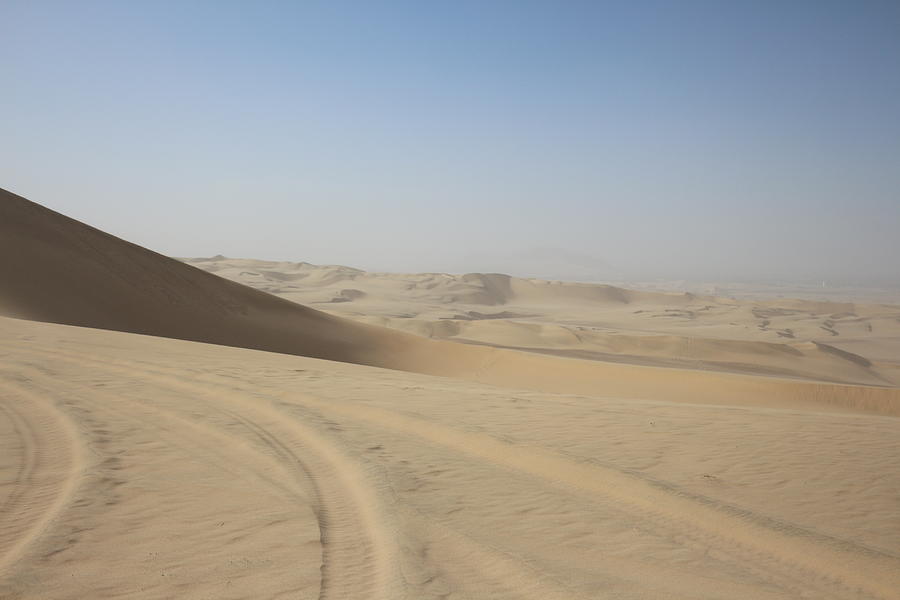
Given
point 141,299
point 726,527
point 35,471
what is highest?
point 141,299

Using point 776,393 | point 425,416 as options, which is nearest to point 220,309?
point 425,416

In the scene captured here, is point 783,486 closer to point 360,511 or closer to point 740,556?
point 740,556

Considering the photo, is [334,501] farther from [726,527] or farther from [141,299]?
[141,299]

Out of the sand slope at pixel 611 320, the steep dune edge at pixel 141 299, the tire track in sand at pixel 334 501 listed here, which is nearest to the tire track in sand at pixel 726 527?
the tire track in sand at pixel 334 501

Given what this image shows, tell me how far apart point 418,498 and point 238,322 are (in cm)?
1748

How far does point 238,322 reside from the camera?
2077cm

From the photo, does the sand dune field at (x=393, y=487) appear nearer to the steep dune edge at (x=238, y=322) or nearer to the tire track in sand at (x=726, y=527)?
the tire track in sand at (x=726, y=527)

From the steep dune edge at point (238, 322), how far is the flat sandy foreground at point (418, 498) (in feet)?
28.5

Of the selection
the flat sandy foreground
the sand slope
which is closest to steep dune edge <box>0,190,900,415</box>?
the sand slope

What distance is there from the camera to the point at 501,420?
7.61 meters

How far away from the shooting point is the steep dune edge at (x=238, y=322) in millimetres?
16281

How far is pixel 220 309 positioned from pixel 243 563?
19.0 metres

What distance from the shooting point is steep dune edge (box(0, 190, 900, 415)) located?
1628cm

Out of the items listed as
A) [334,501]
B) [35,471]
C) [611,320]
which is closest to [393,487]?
[334,501]
